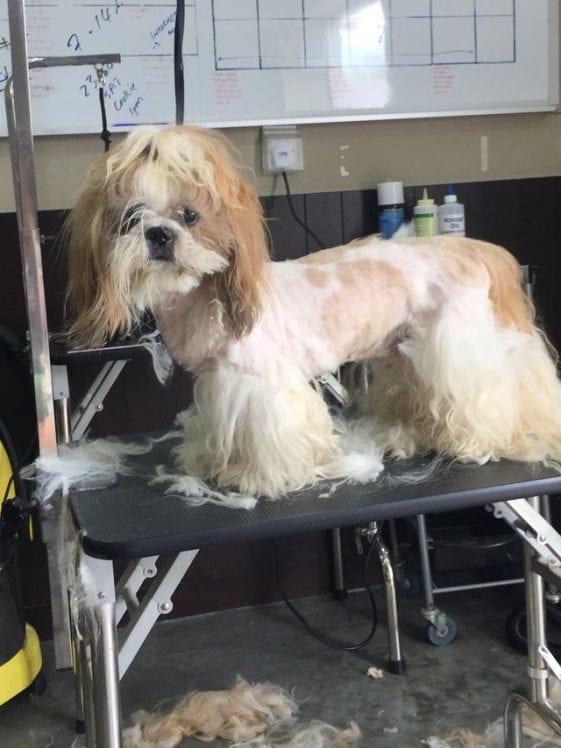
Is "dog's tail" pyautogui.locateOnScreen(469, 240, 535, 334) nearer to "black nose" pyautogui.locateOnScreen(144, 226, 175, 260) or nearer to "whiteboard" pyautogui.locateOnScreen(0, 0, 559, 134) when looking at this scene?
"black nose" pyautogui.locateOnScreen(144, 226, 175, 260)

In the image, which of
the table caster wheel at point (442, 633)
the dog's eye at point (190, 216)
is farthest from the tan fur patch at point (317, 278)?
the table caster wheel at point (442, 633)

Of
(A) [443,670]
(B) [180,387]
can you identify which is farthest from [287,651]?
(B) [180,387]

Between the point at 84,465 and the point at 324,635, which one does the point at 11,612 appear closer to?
the point at 84,465

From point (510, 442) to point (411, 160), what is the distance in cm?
112

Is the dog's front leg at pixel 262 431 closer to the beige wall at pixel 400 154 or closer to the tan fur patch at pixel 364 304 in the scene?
the tan fur patch at pixel 364 304

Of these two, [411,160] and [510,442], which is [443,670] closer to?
[510,442]

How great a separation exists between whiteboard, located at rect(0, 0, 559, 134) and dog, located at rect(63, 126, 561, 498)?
881 mm

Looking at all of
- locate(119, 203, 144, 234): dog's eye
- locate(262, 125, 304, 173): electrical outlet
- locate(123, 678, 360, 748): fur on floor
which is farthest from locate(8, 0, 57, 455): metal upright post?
locate(262, 125, 304, 173): electrical outlet

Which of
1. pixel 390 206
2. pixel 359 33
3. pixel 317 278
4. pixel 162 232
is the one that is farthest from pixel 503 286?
pixel 359 33

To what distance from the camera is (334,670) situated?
1.94 meters

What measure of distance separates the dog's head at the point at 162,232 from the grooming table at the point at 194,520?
239 mm

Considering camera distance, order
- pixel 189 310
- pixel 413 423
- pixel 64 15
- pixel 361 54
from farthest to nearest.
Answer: pixel 361 54 < pixel 64 15 < pixel 413 423 < pixel 189 310

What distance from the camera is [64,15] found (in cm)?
184

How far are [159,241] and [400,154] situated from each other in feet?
4.13
